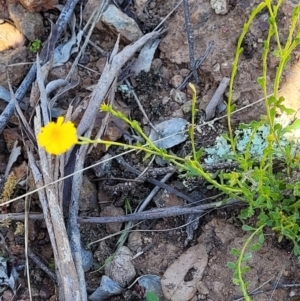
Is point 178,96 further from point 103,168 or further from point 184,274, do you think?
point 184,274

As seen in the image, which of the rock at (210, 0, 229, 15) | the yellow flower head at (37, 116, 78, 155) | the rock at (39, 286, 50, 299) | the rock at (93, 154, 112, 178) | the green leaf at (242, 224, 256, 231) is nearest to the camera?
the yellow flower head at (37, 116, 78, 155)

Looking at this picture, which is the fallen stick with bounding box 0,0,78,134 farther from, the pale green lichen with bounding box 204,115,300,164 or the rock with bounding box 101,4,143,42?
the pale green lichen with bounding box 204,115,300,164

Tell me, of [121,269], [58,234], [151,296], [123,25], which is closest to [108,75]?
[123,25]

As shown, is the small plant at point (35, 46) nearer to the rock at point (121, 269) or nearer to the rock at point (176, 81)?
the rock at point (176, 81)

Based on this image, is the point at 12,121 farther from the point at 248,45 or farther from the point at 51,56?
the point at 248,45

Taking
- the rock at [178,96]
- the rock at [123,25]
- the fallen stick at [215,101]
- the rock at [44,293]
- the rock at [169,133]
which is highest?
the rock at [123,25]

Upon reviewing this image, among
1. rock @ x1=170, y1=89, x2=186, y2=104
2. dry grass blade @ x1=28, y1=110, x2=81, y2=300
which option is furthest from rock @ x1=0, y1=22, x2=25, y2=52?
rock @ x1=170, y1=89, x2=186, y2=104

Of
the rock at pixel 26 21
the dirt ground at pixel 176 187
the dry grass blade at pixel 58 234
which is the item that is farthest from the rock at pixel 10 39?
the dry grass blade at pixel 58 234
